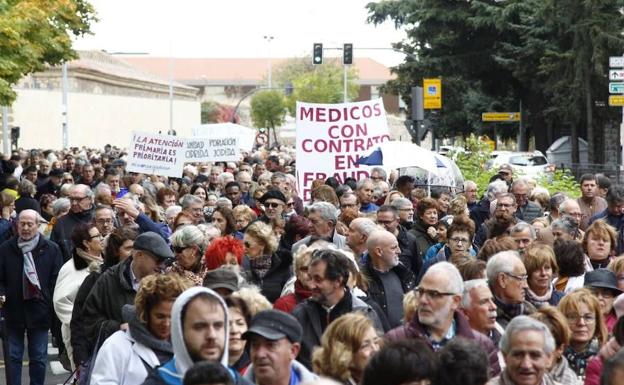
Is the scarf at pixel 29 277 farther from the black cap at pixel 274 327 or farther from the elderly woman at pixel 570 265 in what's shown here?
the black cap at pixel 274 327

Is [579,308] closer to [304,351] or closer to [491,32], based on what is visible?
[304,351]

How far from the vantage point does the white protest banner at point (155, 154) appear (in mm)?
22797

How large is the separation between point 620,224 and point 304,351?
7.31 m

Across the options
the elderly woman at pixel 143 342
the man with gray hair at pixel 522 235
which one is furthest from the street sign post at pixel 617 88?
the elderly woman at pixel 143 342

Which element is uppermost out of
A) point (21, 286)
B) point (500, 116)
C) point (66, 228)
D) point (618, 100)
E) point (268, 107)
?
point (268, 107)

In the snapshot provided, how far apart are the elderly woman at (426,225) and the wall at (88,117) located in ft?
156

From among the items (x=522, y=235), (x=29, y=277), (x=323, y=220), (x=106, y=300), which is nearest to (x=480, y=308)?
(x=106, y=300)

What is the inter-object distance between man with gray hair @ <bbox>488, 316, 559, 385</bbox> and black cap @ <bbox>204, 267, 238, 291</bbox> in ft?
6.17

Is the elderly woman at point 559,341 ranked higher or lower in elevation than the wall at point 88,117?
lower

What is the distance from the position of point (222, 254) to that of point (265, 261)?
1.12 feet

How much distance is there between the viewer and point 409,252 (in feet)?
41.2

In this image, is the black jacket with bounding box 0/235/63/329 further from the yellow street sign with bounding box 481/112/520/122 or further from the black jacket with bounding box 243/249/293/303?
the yellow street sign with bounding box 481/112/520/122

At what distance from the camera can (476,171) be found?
2739 cm

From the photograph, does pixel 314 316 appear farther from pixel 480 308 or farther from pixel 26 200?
pixel 26 200
